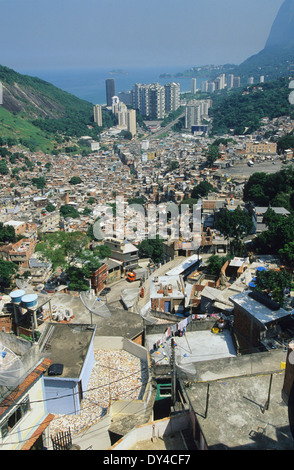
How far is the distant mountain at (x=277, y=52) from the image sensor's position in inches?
4161

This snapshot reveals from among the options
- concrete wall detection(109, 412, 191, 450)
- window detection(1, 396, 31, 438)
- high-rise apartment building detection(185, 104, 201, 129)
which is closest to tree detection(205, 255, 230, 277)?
concrete wall detection(109, 412, 191, 450)

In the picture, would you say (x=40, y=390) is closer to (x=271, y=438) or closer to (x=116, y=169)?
(x=271, y=438)

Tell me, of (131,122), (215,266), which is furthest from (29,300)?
(131,122)

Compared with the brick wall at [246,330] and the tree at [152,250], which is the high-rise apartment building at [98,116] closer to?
the tree at [152,250]

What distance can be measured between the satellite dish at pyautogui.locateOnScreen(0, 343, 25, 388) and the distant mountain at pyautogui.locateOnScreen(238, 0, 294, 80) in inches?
3934

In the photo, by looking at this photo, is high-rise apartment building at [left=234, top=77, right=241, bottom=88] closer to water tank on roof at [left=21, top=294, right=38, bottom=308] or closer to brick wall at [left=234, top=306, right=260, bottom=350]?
brick wall at [left=234, top=306, right=260, bottom=350]

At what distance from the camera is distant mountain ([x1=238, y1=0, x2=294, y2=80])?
10569cm

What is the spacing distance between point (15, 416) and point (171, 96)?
237 feet

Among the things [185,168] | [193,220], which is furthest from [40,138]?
[193,220]

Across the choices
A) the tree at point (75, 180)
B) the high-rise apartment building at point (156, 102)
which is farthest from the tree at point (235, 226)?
the high-rise apartment building at point (156, 102)

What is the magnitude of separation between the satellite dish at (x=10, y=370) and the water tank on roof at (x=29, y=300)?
157 cm

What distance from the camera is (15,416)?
3.14 meters

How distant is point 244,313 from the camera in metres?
5.70

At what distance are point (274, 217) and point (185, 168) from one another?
735 inches
